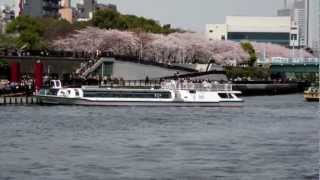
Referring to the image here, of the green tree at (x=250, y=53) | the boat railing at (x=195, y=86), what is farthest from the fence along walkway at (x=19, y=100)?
the green tree at (x=250, y=53)

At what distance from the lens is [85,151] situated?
48156 mm

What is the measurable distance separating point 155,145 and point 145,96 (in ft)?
137

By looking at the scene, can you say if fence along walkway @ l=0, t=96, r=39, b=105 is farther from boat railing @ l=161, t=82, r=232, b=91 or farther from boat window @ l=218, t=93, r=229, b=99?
boat window @ l=218, t=93, r=229, b=99

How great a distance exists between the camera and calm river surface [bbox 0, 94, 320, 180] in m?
40.9

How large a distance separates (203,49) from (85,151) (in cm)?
11947

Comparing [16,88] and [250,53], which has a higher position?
[250,53]

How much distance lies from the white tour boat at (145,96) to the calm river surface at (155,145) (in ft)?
32.2

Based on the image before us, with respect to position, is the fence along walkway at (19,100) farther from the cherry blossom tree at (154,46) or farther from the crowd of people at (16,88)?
the cherry blossom tree at (154,46)

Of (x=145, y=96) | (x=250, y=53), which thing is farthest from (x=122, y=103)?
(x=250, y=53)

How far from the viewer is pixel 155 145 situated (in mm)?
51625

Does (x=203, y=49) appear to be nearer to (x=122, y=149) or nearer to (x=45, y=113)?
(x=45, y=113)

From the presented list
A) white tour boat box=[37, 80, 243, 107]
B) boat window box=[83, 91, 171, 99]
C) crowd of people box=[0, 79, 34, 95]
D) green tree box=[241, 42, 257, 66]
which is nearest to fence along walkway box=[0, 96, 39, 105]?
white tour boat box=[37, 80, 243, 107]

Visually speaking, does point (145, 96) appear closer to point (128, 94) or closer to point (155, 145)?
point (128, 94)

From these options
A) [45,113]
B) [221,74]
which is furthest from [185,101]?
[221,74]
